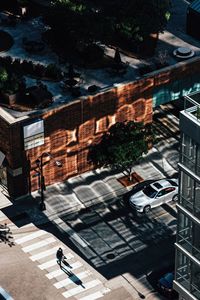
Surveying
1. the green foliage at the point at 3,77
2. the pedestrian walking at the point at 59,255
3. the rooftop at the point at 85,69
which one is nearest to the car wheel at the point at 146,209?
the pedestrian walking at the point at 59,255

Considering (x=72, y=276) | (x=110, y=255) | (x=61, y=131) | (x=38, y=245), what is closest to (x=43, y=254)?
(x=38, y=245)

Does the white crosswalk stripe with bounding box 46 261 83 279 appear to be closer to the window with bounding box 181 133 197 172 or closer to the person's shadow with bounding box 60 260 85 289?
the person's shadow with bounding box 60 260 85 289

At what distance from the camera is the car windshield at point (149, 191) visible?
7931 centimetres

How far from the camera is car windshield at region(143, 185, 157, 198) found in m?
79.3

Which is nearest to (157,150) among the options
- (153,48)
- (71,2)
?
(153,48)

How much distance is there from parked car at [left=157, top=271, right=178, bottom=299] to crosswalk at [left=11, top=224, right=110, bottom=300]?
4265mm

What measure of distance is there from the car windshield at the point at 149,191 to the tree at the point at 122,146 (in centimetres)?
305

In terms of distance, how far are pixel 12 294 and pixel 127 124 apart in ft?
66.3

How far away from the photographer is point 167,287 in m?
69.8

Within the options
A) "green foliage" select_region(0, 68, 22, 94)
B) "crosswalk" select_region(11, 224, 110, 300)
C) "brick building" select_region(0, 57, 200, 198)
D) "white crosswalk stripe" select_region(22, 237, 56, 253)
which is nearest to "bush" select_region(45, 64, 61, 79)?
"green foliage" select_region(0, 68, 22, 94)

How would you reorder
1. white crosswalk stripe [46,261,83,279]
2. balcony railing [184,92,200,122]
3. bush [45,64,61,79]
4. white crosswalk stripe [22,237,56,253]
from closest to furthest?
balcony railing [184,92,200,122]
white crosswalk stripe [46,261,83,279]
white crosswalk stripe [22,237,56,253]
bush [45,64,61,79]

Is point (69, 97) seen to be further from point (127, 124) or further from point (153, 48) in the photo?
point (153, 48)

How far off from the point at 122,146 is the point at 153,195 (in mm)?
5288

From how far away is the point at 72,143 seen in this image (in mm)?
80875
